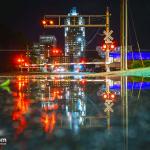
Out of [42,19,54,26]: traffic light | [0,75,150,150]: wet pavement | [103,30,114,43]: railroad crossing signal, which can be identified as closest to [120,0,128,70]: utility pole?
[103,30,114,43]: railroad crossing signal

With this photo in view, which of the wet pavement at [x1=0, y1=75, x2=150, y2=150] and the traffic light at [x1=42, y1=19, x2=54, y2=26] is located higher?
the traffic light at [x1=42, y1=19, x2=54, y2=26]

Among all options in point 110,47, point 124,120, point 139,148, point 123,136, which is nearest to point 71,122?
point 124,120

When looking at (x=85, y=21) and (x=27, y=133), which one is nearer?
(x=27, y=133)

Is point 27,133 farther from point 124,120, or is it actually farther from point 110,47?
point 110,47

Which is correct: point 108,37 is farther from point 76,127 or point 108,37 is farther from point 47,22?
point 76,127

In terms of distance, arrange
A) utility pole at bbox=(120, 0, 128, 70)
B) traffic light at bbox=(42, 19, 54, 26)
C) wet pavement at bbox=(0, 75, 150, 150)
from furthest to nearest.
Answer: traffic light at bbox=(42, 19, 54, 26)
utility pole at bbox=(120, 0, 128, 70)
wet pavement at bbox=(0, 75, 150, 150)

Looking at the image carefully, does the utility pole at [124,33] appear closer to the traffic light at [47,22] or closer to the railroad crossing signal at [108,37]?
the railroad crossing signal at [108,37]

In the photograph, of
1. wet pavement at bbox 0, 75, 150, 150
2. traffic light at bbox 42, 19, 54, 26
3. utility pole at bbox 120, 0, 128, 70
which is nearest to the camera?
wet pavement at bbox 0, 75, 150, 150

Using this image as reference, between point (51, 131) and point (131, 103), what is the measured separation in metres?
5.81

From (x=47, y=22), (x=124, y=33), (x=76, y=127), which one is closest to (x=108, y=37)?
(x=124, y=33)

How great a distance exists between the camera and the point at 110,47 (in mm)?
42156

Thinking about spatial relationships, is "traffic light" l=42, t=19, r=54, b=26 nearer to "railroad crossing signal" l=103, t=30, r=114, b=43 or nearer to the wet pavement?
"railroad crossing signal" l=103, t=30, r=114, b=43

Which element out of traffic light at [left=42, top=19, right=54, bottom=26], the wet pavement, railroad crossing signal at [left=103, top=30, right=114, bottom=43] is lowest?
the wet pavement

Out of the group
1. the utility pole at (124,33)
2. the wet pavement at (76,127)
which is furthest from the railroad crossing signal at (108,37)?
the wet pavement at (76,127)
